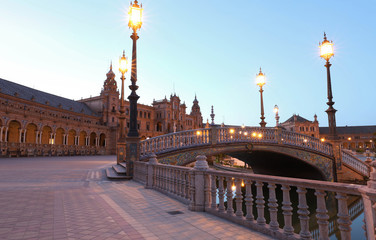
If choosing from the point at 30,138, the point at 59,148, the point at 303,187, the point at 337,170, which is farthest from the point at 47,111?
the point at 303,187

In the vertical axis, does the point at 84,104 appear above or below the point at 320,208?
above

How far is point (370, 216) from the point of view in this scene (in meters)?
2.60

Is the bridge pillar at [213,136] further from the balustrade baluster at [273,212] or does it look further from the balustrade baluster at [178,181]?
the balustrade baluster at [273,212]

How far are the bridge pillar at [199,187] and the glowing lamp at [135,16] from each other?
26.2 ft

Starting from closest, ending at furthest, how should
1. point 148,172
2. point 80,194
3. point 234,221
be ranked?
point 234,221 → point 80,194 → point 148,172

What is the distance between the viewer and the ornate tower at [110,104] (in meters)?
58.3

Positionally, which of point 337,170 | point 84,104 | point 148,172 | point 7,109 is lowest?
point 337,170

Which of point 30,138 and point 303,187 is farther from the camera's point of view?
point 30,138

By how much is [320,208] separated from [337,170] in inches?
640

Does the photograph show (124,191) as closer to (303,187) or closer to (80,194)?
(80,194)

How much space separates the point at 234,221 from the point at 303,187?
1.74 meters

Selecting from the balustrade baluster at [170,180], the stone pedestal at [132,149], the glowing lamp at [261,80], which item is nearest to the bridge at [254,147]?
the stone pedestal at [132,149]

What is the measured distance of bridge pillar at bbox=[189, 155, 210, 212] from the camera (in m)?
5.50

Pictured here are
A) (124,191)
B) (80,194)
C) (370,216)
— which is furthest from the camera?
(124,191)
